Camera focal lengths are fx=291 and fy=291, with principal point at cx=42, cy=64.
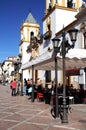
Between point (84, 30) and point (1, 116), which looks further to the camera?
point (84, 30)

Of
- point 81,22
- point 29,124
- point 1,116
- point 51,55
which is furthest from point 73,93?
point 81,22

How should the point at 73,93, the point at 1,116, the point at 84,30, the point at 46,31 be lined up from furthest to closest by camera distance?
the point at 46,31 < the point at 84,30 < the point at 73,93 < the point at 1,116

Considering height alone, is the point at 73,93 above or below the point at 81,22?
below

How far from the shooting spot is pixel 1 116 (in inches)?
469

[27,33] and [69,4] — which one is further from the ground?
[27,33]

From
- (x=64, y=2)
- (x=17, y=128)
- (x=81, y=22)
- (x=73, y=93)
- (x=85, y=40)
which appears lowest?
(x=17, y=128)

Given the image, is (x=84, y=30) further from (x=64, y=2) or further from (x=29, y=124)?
(x=29, y=124)

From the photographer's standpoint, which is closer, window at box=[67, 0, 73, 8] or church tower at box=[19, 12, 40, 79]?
window at box=[67, 0, 73, 8]

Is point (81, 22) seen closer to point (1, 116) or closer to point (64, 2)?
point (64, 2)

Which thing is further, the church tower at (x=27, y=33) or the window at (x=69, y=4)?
the church tower at (x=27, y=33)

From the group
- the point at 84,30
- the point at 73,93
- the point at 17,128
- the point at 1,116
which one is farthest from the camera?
the point at 84,30

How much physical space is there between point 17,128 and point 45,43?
31177mm

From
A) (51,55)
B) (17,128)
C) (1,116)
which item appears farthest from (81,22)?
(17,128)

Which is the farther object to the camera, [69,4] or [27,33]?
[27,33]
